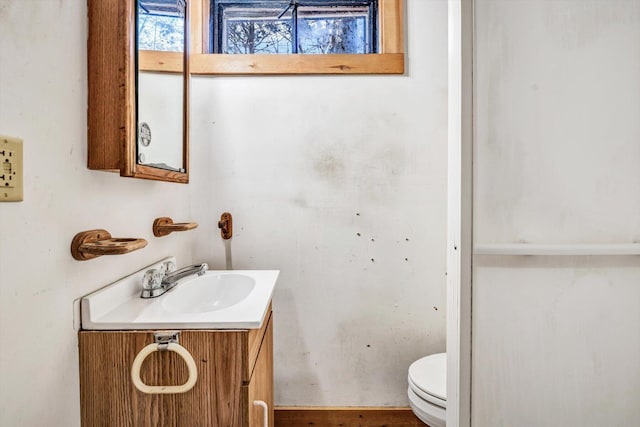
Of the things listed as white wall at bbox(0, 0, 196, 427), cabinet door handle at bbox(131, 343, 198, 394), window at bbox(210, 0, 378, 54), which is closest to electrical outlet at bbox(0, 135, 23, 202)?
white wall at bbox(0, 0, 196, 427)

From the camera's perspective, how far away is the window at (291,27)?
1729 mm

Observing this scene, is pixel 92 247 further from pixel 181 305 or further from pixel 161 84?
pixel 161 84

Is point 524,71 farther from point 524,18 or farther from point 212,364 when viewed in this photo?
point 212,364

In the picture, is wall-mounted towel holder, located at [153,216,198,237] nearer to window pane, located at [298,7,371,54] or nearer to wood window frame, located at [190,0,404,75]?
wood window frame, located at [190,0,404,75]

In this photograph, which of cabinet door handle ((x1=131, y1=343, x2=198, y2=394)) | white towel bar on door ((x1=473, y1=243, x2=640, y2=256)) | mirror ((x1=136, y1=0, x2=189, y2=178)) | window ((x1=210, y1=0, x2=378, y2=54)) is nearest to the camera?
cabinet door handle ((x1=131, y1=343, x2=198, y2=394))

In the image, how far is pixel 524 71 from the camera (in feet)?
2.84

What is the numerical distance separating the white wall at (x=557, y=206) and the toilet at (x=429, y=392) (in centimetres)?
33

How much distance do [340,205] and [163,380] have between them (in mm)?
1068

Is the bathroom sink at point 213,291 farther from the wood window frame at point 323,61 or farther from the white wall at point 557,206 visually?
the wood window frame at point 323,61

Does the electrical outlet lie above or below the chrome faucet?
above

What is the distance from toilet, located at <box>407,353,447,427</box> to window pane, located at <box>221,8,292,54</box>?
1.65m

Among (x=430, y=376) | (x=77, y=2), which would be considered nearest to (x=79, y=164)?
(x=77, y=2)

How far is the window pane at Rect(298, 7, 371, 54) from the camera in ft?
5.68

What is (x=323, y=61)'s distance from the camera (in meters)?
1.62
